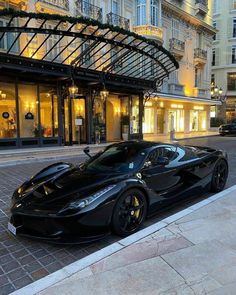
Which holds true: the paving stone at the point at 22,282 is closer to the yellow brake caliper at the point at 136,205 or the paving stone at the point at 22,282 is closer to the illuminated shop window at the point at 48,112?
the yellow brake caliper at the point at 136,205

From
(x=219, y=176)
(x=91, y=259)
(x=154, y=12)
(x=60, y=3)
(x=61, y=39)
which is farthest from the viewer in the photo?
(x=154, y=12)

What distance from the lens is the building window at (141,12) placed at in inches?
798

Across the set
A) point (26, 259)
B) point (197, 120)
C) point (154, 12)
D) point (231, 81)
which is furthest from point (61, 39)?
point (231, 81)

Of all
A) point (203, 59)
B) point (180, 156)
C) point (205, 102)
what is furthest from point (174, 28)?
point (180, 156)

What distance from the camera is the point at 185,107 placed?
27.7 m

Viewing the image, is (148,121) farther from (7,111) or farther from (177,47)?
(7,111)

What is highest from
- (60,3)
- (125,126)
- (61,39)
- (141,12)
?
(141,12)

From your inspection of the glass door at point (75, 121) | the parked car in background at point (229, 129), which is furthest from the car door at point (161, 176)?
the parked car in background at point (229, 129)

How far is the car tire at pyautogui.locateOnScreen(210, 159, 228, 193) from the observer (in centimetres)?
578

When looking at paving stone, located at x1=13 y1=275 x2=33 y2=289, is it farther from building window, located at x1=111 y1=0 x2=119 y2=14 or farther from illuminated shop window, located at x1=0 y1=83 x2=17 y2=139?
building window, located at x1=111 y1=0 x2=119 y2=14

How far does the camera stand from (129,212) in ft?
12.6

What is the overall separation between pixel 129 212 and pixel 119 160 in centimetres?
97

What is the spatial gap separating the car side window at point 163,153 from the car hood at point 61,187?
0.71m

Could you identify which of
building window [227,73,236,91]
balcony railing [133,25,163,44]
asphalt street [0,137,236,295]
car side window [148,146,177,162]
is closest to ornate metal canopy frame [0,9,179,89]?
balcony railing [133,25,163,44]
